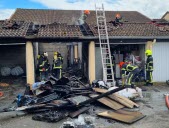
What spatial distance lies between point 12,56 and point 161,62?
35.2 ft

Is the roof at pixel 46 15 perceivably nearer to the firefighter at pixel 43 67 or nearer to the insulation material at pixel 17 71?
the insulation material at pixel 17 71

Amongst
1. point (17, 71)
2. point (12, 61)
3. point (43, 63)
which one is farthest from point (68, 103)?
point (12, 61)

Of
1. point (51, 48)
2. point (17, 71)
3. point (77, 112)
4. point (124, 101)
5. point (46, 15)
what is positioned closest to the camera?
point (77, 112)

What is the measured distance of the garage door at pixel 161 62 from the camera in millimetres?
15133

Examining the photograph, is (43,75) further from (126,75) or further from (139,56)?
(139,56)

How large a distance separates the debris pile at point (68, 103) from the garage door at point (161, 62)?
5709mm

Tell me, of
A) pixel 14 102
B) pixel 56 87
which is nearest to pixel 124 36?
pixel 56 87

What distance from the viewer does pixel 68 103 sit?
8758 millimetres

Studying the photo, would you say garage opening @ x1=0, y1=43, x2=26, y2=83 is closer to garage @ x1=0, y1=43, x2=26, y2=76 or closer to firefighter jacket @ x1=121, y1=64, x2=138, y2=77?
garage @ x1=0, y1=43, x2=26, y2=76

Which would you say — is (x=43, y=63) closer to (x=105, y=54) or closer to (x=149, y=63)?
(x=105, y=54)

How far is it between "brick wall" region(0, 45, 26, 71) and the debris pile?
30.9ft

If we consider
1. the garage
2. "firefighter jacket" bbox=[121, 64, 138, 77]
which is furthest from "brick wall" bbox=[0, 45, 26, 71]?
"firefighter jacket" bbox=[121, 64, 138, 77]

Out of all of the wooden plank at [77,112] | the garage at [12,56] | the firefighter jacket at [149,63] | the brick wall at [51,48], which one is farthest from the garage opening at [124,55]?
the brick wall at [51,48]

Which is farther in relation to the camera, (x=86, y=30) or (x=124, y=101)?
(x=86, y=30)
